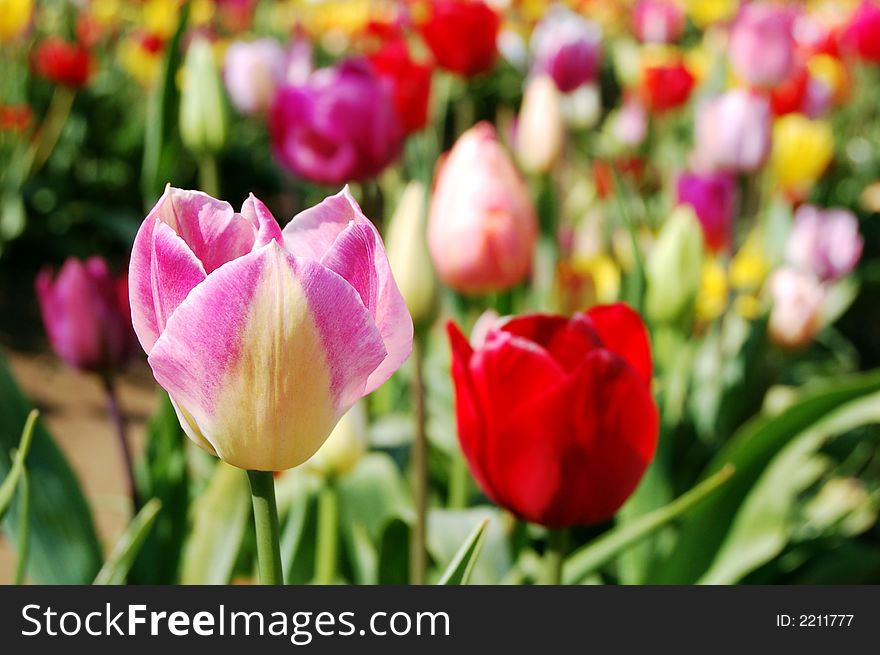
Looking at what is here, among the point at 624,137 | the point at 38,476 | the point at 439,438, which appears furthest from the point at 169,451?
the point at 624,137

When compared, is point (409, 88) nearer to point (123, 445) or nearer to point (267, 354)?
point (123, 445)

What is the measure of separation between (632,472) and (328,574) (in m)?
0.38

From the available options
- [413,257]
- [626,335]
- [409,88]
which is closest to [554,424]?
[626,335]

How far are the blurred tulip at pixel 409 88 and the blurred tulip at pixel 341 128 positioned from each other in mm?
227

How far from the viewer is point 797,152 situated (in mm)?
2006

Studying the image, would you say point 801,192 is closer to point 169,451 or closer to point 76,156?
point 169,451

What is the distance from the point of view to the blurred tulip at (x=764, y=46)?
1.78m

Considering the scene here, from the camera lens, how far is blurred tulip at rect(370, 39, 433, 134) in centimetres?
154

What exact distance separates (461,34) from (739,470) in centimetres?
90

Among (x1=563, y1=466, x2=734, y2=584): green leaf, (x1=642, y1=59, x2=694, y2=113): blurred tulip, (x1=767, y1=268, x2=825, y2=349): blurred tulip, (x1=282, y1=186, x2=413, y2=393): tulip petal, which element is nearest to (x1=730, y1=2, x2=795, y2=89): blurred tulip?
(x1=642, y1=59, x2=694, y2=113): blurred tulip

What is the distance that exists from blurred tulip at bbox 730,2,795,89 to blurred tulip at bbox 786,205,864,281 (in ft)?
0.95

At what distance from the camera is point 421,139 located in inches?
76.9

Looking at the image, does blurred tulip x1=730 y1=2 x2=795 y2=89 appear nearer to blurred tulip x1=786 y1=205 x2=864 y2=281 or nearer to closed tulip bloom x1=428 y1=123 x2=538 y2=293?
blurred tulip x1=786 y1=205 x2=864 y2=281

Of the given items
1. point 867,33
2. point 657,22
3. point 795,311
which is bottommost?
point 795,311
